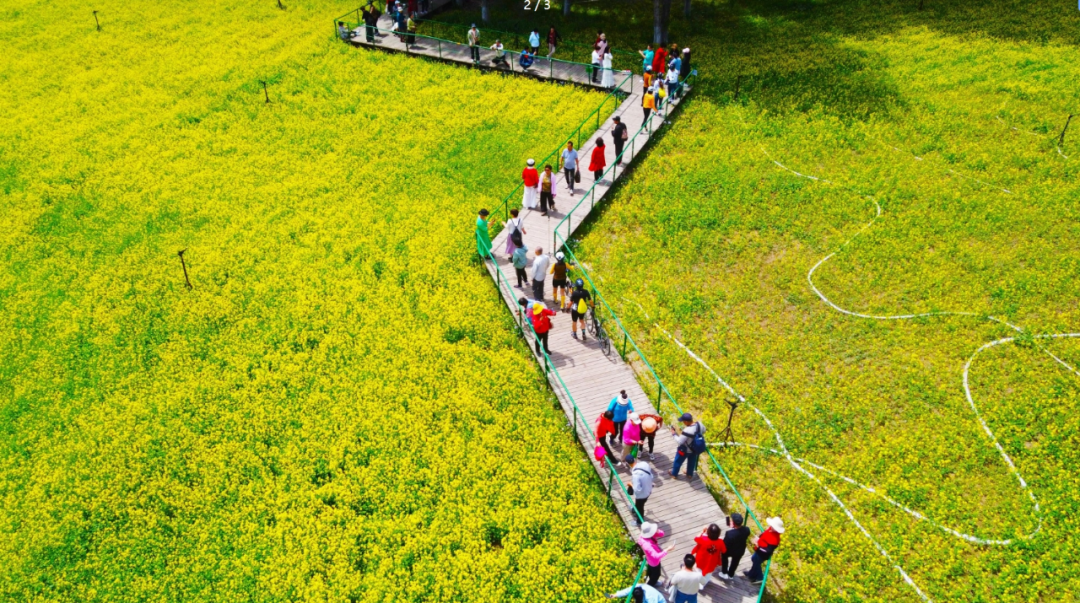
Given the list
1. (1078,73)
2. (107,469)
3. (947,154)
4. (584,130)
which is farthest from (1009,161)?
(107,469)

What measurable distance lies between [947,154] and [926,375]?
10494 millimetres

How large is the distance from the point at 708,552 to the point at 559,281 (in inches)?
315

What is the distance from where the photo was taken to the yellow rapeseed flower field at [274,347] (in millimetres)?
14953

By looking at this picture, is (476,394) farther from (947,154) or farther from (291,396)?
(947,154)

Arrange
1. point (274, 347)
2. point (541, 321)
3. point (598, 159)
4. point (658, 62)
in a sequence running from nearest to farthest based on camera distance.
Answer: point (541, 321)
point (274, 347)
point (598, 159)
point (658, 62)

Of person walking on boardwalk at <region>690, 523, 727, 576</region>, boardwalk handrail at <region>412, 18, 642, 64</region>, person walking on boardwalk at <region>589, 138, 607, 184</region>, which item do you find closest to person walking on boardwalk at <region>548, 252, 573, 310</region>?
person walking on boardwalk at <region>589, 138, 607, 184</region>

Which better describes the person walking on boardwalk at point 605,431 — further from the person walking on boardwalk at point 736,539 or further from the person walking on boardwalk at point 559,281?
the person walking on boardwalk at point 559,281

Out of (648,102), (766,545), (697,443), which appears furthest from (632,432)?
(648,102)

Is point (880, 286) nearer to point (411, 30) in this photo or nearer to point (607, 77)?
point (607, 77)

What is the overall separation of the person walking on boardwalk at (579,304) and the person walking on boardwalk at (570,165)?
19.9 ft

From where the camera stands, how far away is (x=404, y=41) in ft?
110

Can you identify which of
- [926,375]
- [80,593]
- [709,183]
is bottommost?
[80,593]

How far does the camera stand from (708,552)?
13094 millimetres

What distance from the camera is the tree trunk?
31.6 m
